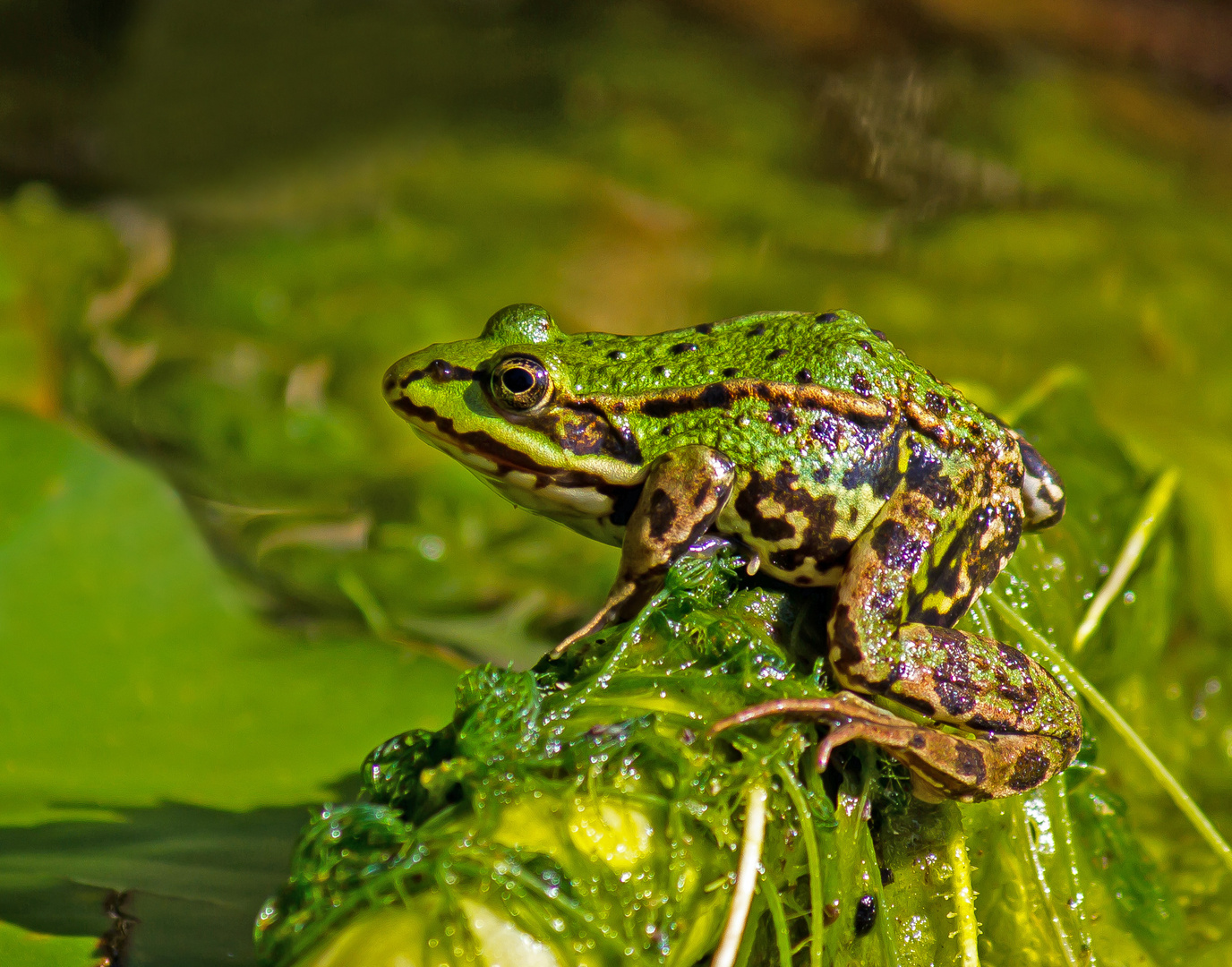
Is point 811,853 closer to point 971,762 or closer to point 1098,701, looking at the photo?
point 971,762

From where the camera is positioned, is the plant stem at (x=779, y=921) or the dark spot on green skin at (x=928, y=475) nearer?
the plant stem at (x=779, y=921)

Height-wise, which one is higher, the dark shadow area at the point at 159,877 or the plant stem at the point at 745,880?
the dark shadow area at the point at 159,877

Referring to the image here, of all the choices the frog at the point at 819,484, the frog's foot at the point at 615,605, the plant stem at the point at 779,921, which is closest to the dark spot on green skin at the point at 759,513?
the frog at the point at 819,484

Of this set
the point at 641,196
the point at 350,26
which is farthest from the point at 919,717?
the point at 350,26

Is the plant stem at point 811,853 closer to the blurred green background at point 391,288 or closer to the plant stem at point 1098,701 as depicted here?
the plant stem at point 1098,701

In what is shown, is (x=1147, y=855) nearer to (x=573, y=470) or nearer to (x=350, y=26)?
(x=573, y=470)

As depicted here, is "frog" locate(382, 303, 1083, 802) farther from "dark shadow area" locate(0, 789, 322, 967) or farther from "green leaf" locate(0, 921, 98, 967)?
"green leaf" locate(0, 921, 98, 967)

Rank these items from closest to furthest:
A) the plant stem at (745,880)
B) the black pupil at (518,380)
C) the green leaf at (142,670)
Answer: the plant stem at (745,880) → the black pupil at (518,380) → the green leaf at (142,670)

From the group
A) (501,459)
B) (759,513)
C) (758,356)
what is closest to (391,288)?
(501,459)

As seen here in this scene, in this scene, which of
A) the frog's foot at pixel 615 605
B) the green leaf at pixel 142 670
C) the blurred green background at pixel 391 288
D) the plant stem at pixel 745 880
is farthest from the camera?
the blurred green background at pixel 391 288
